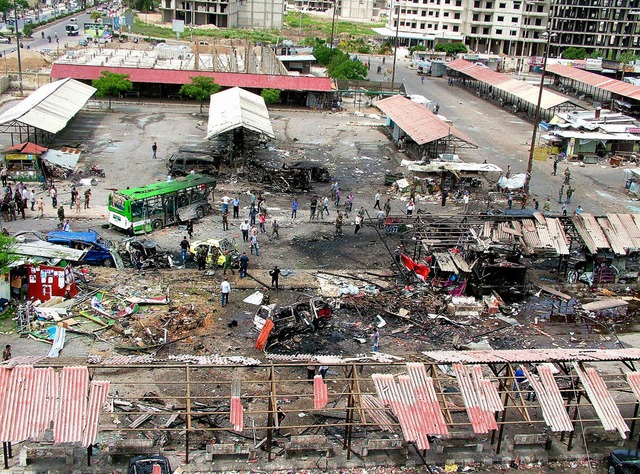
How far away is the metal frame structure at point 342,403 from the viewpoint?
60.4ft

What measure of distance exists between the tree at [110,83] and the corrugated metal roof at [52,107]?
3.20 metres

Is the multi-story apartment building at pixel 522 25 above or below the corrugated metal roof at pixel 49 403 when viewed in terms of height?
above

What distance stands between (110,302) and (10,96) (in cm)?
4513

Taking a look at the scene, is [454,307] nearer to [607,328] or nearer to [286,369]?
[607,328]

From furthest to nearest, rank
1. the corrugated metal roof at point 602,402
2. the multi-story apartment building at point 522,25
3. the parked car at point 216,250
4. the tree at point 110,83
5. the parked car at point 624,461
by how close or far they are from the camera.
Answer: the multi-story apartment building at point 522,25 < the tree at point 110,83 < the parked car at point 216,250 < the corrugated metal roof at point 602,402 < the parked car at point 624,461

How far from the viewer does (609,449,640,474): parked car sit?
1803 cm

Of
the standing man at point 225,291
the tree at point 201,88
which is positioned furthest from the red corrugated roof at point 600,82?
the standing man at point 225,291

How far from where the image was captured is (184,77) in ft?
221

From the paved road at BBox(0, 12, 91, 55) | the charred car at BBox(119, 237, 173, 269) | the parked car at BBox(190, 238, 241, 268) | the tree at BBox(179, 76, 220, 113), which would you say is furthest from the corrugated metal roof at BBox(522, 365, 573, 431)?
the paved road at BBox(0, 12, 91, 55)

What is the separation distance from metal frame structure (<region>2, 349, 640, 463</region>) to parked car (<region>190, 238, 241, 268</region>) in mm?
8903

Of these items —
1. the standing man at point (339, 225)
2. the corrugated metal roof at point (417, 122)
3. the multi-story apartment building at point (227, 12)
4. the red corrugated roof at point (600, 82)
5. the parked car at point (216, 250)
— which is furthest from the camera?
the multi-story apartment building at point (227, 12)

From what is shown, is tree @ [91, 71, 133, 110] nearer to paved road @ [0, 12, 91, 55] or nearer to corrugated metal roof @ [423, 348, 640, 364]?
paved road @ [0, 12, 91, 55]

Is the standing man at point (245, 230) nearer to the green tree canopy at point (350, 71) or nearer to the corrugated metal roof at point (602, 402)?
the corrugated metal roof at point (602, 402)

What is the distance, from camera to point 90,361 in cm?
2069
